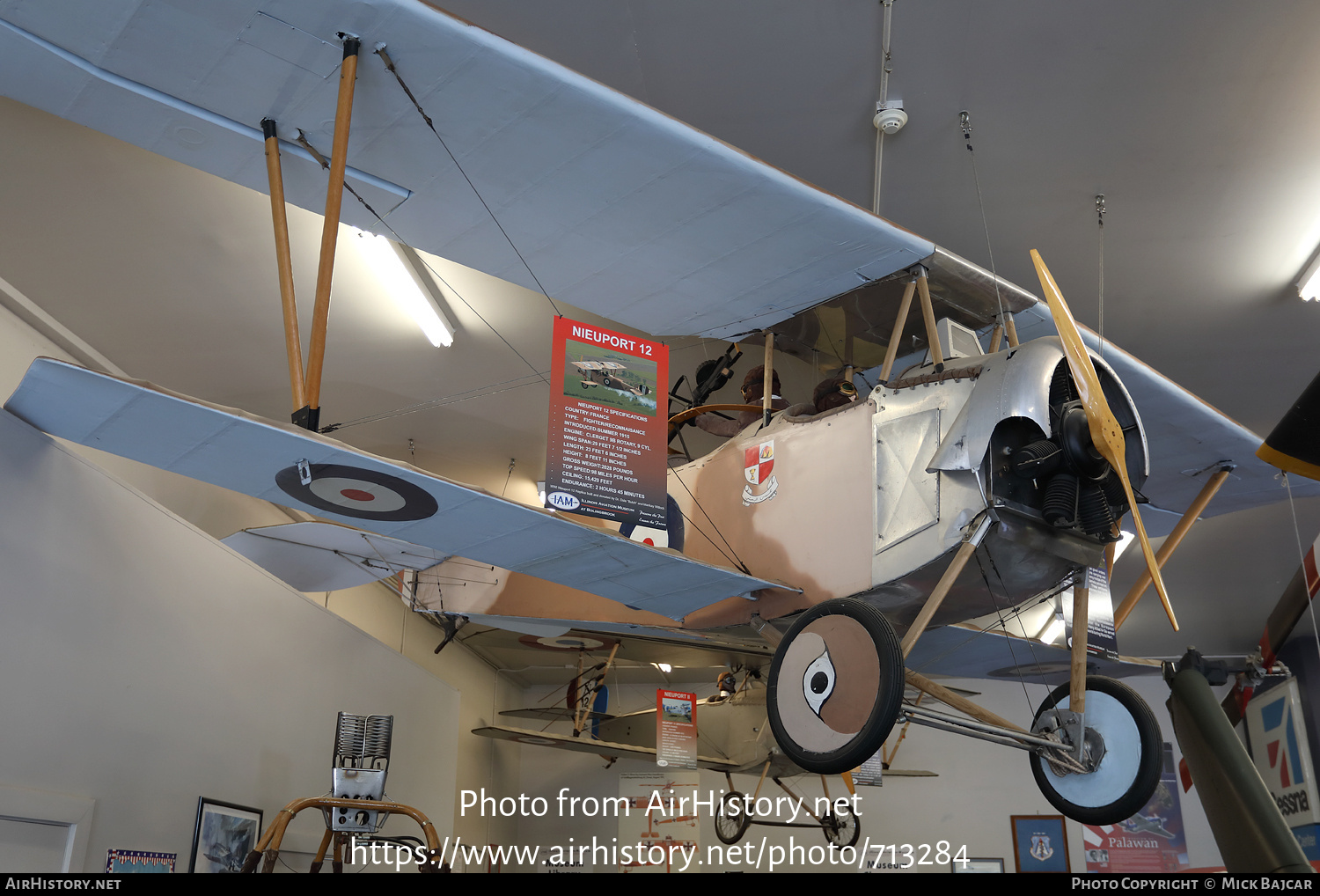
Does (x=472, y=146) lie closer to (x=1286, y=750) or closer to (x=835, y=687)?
(x=835, y=687)

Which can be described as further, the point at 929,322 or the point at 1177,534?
the point at 1177,534

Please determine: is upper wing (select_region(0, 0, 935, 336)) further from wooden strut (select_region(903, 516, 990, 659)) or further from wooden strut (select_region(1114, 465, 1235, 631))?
wooden strut (select_region(1114, 465, 1235, 631))

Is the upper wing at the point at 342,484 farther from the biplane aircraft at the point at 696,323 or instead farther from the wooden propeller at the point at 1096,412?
the wooden propeller at the point at 1096,412

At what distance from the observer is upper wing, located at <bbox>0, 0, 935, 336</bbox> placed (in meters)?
4.19

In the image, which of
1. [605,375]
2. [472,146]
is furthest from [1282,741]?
[472,146]

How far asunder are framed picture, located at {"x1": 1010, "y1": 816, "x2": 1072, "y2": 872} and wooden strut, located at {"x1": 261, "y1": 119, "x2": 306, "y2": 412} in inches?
541

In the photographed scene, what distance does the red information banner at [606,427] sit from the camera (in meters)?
4.62

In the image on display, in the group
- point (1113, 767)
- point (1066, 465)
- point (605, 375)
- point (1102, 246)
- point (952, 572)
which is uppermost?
point (1102, 246)

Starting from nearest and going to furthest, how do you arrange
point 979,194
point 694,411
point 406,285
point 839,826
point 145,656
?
point 145,656 < point 979,194 < point 694,411 < point 406,285 < point 839,826

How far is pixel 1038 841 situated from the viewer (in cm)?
1423

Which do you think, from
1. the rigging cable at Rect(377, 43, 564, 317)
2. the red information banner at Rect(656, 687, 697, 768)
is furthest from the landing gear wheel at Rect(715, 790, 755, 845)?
the rigging cable at Rect(377, 43, 564, 317)

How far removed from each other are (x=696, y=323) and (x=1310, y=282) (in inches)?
192

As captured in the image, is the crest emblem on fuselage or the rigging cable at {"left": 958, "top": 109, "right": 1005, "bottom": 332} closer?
the rigging cable at {"left": 958, "top": 109, "right": 1005, "bottom": 332}

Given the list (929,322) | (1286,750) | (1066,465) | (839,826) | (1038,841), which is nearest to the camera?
(1066,465)
